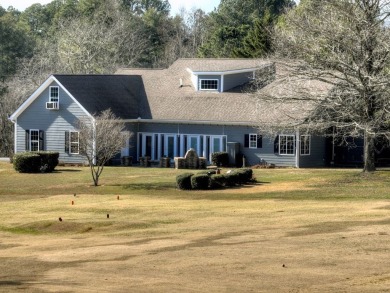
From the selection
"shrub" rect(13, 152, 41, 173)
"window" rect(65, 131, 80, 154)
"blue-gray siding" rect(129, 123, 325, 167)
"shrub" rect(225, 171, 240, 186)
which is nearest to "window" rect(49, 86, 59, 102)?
"window" rect(65, 131, 80, 154)

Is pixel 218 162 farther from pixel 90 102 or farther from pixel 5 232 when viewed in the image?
pixel 5 232

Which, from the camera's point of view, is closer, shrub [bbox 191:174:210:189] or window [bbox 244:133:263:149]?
shrub [bbox 191:174:210:189]

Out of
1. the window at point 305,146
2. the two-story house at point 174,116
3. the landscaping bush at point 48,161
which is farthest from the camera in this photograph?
the two-story house at point 174,116

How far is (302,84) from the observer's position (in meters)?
56.5

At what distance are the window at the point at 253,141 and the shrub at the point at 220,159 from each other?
5.04 feet

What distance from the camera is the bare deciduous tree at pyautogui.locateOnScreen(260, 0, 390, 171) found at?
53062mm

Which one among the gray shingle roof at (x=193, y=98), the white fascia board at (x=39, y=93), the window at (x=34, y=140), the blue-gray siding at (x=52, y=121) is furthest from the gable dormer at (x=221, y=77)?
the window at (x=34, y=140)

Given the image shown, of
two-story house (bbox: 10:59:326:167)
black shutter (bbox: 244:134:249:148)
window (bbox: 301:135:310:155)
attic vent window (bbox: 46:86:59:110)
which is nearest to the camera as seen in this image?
window (bbox: 301:135:310:155)

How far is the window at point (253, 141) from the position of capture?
6606 centimetres

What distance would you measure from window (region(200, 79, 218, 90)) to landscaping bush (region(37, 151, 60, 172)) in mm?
12217

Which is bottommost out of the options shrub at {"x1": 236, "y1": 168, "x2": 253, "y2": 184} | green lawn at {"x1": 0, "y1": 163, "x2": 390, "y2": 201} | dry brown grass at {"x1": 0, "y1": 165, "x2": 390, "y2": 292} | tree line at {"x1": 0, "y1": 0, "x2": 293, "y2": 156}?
dry brown grass at {"x1": 0, "y1": 165, "x2": 390, "y2": 292}

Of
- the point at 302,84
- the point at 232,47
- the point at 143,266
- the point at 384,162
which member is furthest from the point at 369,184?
the point at 232,47

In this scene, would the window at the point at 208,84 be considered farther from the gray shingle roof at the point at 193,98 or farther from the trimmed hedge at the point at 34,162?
the trimmed hedge at the point at 34,162

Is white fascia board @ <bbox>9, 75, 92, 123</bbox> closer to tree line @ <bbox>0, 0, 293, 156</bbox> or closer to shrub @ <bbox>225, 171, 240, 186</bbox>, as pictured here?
tree line @ <bbox>0, 0, 293, 156</bbox>
